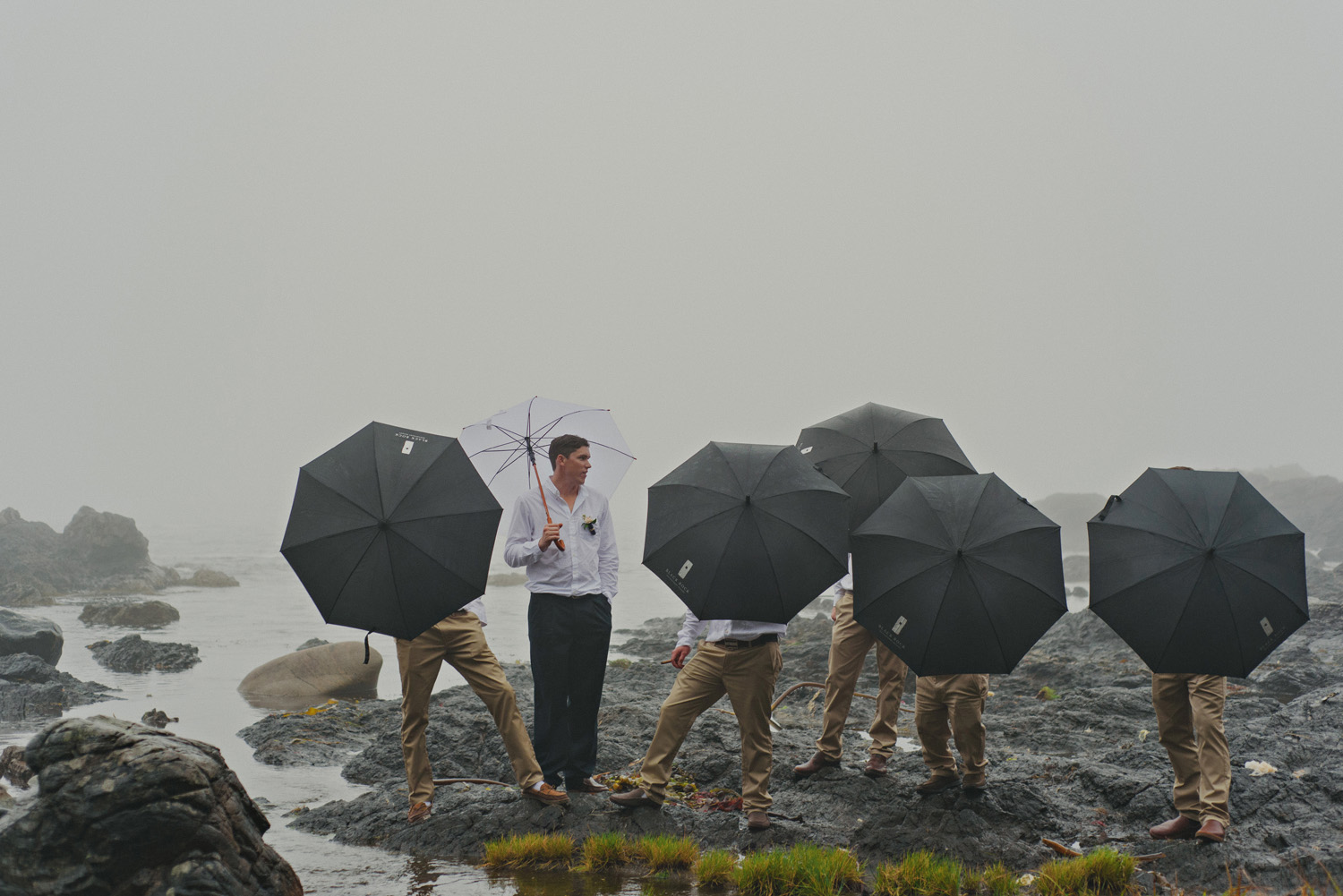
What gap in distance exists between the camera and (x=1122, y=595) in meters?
5.29

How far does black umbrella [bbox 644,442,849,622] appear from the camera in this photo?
534 cm

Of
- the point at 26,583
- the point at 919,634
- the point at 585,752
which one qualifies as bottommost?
the point at 26,583

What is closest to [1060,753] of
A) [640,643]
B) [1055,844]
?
[1055,844]

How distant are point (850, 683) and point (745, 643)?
142 centimetres

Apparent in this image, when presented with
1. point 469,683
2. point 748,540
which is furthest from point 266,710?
point 748,540

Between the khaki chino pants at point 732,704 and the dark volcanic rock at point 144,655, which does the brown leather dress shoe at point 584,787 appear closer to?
the khaki chino pants at point 732,704

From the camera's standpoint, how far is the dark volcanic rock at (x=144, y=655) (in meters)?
16.3

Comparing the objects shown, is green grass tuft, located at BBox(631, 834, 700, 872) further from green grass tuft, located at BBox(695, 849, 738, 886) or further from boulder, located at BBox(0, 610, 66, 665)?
boulder, located at BBox(0, 610, 66, 665)

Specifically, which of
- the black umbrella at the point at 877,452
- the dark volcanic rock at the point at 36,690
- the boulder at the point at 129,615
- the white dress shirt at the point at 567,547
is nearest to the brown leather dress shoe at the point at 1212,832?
the black umbrella at the point at 877,452

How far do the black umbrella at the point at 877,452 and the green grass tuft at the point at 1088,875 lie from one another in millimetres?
2447

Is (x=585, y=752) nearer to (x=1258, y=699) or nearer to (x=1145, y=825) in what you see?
(x=1145, y=825)

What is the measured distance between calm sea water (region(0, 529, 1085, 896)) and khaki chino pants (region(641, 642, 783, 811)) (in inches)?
33.8

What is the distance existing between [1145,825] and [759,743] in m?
2.52

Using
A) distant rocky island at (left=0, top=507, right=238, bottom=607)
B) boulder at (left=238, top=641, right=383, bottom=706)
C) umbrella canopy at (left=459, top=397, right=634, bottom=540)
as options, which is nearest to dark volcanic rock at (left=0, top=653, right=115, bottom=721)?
boulder at (left=238, top=641, right=383, bottom=706)
